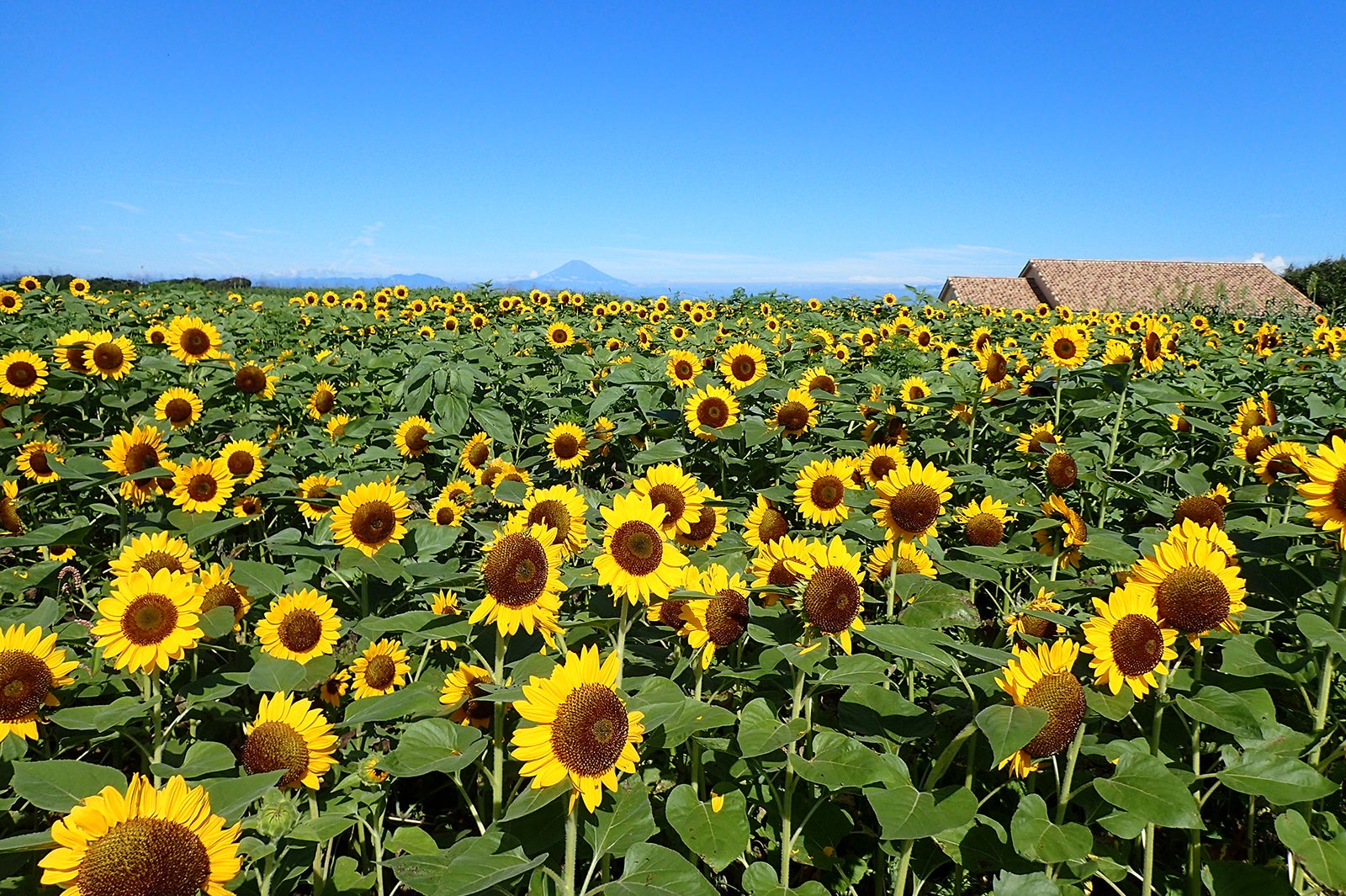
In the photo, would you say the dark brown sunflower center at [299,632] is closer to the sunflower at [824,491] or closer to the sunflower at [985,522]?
the sunflower at [824,491]

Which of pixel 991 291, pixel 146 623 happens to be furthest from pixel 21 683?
pixel 991 291

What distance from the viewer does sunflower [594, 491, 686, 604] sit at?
197cm

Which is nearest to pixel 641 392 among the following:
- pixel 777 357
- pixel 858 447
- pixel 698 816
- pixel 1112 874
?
pixel 858 447

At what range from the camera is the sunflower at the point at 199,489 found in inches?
139

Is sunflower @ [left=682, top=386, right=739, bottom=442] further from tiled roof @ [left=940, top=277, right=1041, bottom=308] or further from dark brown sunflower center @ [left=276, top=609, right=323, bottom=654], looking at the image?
tiled roof @ [left=940, top=277, right=1041, bottom=308]

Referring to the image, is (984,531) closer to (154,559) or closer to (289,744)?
(289,744)

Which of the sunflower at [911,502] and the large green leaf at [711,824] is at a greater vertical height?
the sunflower at [911,502]

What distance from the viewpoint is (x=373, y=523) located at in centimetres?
264

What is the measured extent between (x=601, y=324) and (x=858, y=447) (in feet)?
21.0

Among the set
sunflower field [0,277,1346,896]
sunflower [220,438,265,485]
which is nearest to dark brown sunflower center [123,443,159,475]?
sunflower field [0,277,1346,896]

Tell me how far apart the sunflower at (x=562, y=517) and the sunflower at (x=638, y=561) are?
0.78ft

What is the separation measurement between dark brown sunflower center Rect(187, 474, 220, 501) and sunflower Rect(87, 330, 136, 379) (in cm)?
219

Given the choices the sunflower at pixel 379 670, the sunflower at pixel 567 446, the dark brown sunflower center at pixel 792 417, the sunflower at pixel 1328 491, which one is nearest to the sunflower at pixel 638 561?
the sunflower at pixel 379 670

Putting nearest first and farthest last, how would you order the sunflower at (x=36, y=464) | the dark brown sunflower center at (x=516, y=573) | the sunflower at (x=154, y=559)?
the dark brown sunflower center at (x=516, y=573) → the sunflower at (x=154, y=559) → the sunflower at (x=36, y=464)
